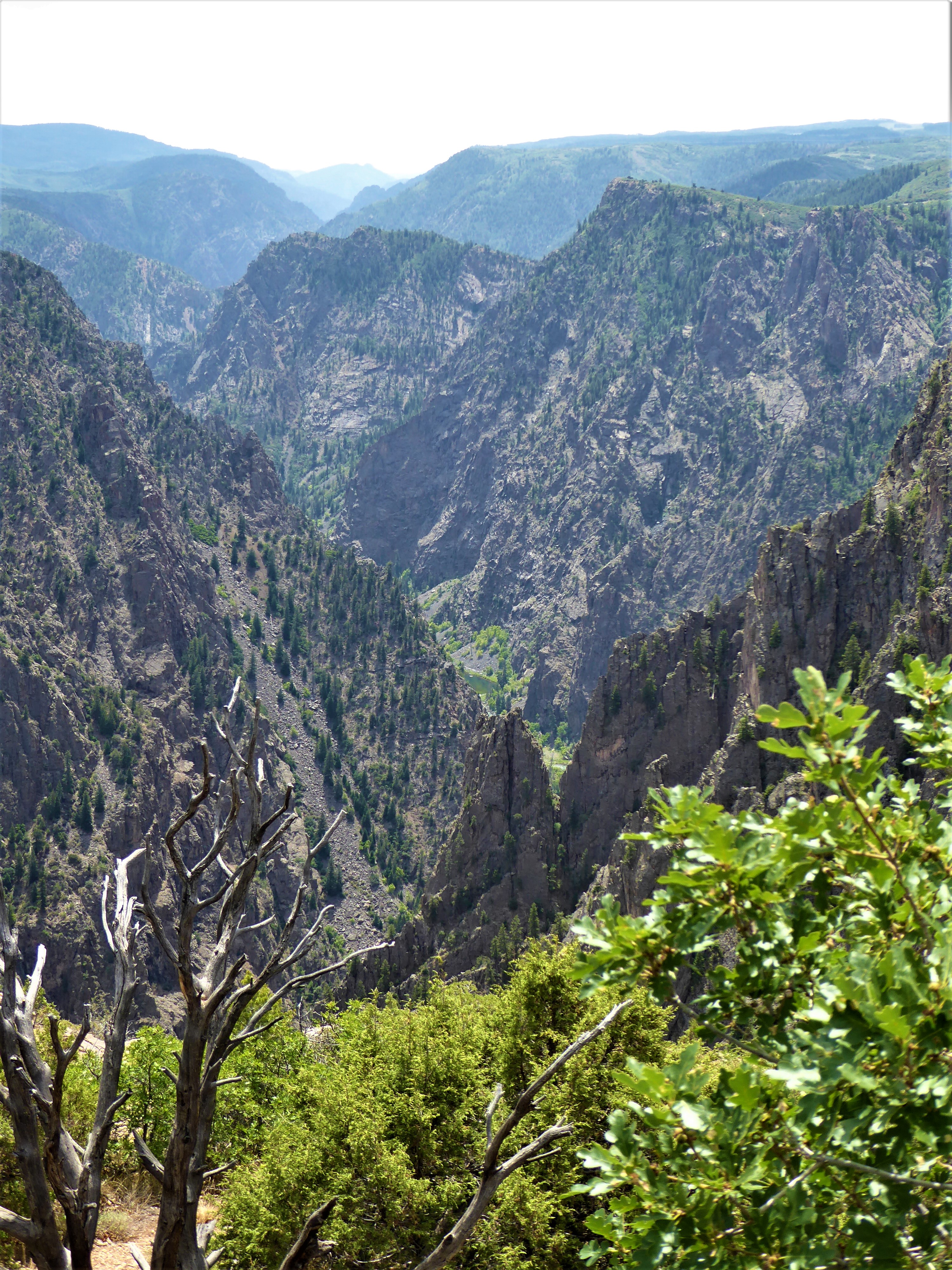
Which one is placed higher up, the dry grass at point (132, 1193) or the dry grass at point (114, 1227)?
the dry grass at point (114, 1227)

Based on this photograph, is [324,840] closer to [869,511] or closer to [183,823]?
[183,823]

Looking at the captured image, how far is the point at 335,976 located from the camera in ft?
525

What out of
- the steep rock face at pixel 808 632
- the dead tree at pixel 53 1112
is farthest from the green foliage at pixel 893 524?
the dead tree at pixel 53 1112

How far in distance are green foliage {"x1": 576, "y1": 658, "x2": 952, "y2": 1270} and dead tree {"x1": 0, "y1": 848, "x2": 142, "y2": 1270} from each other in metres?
7.48

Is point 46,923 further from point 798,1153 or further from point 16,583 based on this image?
point 798,1153

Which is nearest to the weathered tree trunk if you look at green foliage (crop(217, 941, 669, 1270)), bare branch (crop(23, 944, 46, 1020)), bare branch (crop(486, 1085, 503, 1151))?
bare branch (crop(23, 944, 46, 1020))

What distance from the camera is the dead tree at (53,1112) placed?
1407 cm

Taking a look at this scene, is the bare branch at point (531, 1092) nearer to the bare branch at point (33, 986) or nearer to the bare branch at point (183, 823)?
the bare branch at point (183, 823)

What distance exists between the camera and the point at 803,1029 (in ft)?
33.6

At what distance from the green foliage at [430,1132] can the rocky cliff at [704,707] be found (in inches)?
1599

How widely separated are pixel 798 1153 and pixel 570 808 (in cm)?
11641

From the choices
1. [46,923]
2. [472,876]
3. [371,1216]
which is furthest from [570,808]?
[371,1216]

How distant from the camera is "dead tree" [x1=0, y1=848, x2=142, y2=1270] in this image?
1407 cm

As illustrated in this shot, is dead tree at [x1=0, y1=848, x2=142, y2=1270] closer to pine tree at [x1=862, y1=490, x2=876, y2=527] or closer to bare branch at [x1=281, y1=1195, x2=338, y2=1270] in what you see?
bare branch at [x1=281, y1=1195, x2=338, y2=1270]
